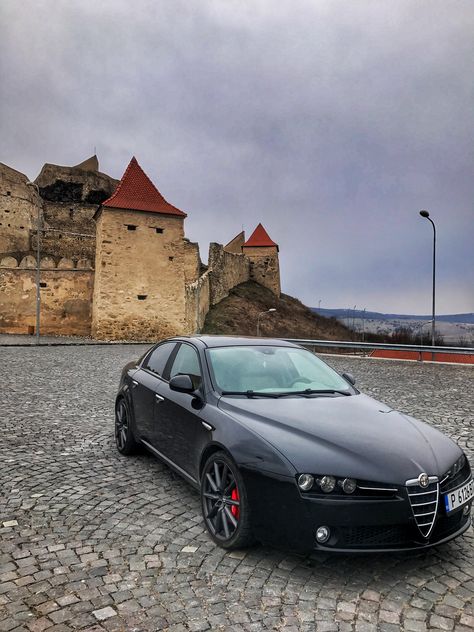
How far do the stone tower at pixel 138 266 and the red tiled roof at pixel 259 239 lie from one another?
120 ft

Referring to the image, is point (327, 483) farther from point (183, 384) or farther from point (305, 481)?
point (183, 384)

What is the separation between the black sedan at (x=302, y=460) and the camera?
295 centimetres

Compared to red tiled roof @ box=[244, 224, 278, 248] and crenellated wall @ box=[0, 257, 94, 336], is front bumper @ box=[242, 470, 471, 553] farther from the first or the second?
red tiled roof @ box=[244, 224, 278, 248]

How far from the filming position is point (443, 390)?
11.2 m

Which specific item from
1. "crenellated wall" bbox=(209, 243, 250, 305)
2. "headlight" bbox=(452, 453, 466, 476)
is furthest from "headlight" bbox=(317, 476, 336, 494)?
"crenellated wall" bbox=(209, 243, 250, 305)

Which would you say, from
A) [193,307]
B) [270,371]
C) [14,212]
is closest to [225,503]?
[270,371]

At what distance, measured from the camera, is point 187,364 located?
489 centimetres

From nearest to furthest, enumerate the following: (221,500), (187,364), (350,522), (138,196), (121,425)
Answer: (350,522)
(221,500)
(187,364)
(121,425)
(138,196)

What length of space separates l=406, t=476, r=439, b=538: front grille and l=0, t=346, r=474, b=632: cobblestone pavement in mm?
218

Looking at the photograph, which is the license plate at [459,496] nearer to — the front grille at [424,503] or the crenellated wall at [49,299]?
the front grille at [424,503]

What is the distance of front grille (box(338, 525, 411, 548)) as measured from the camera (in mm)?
2943

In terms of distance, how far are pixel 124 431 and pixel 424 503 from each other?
3.79 m

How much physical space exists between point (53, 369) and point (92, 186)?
56.2m

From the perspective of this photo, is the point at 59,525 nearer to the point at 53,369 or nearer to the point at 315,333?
the point at 53,369
